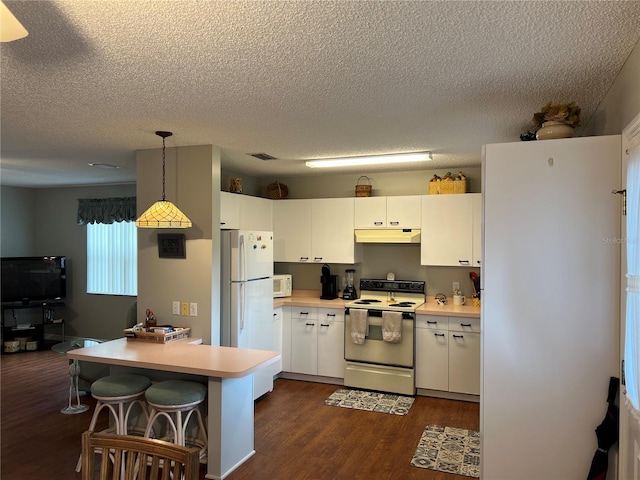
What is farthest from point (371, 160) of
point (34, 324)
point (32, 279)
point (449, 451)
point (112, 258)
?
point (34, 324)

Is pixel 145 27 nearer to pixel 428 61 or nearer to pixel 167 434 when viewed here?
pixel 428 61

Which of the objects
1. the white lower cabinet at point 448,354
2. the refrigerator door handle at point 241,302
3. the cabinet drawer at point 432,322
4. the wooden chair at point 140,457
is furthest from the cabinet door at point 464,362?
the wooden chair at point 140,457

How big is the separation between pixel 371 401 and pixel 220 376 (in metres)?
2.22

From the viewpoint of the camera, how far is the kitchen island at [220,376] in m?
3.03

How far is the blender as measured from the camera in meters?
5.54

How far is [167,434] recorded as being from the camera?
11.2 feet

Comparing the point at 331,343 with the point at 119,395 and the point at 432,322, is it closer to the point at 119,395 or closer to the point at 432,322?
the point at 432,322

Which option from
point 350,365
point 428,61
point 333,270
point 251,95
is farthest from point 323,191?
point 428,61

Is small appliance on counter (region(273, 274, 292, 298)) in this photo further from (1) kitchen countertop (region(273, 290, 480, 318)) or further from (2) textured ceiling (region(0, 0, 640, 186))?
(2) textured ceiling (region(0, 0, 640, 186))

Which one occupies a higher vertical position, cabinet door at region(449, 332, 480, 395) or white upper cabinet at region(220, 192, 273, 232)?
white upper cabinet at region(220, 192, 273, 232)

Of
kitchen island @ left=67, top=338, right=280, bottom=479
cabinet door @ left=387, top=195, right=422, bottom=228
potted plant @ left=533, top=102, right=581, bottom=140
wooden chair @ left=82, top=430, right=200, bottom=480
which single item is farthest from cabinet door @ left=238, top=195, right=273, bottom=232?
wooden chair @ left=82, top=430, right=200, bottom=480

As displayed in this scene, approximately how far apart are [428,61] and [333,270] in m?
3.93

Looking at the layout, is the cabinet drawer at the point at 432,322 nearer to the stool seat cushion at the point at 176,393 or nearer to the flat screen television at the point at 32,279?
the stool seat cushion at the point at 176,393

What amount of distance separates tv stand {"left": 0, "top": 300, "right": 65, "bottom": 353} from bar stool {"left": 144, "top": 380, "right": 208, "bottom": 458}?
15.8 feet
